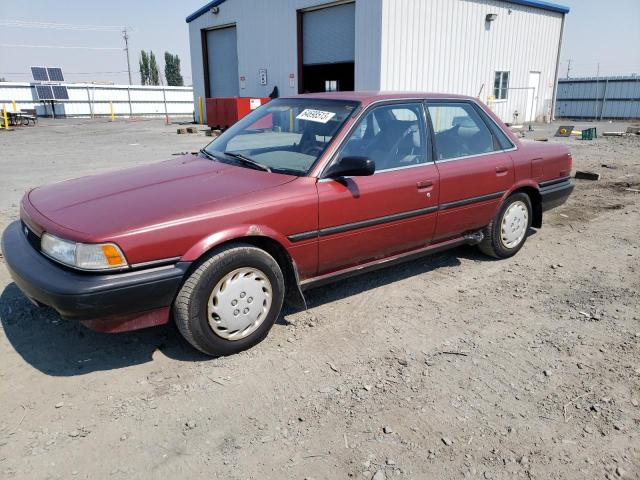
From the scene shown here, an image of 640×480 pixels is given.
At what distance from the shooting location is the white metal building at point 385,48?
1670cm

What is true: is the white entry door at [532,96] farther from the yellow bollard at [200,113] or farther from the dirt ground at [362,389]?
the dirt ground at [362,389]

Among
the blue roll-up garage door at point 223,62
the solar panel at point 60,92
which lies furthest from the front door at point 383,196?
the solar panel at point 60,92

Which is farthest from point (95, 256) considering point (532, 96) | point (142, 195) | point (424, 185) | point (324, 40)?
point (532, 96)

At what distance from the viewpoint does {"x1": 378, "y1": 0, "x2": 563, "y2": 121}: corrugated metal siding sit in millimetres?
16594

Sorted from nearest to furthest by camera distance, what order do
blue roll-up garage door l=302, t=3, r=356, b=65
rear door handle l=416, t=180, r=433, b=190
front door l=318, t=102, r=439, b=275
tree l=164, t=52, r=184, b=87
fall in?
front door l=318, t=102, r=439, b=275, rear door handle l=416, t=180, r=433, b=190, blue roll-up garage door l=302, t=3, r=356, b=65, tree l=164, t=52, r=184, b=87

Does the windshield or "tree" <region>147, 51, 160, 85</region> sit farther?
"tree" <region>147, 51, 160, 85</region>

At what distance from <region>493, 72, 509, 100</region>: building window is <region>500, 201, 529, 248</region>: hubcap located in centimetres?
1787

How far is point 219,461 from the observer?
7.54ft

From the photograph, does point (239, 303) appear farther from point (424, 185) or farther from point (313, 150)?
point (424, 185)

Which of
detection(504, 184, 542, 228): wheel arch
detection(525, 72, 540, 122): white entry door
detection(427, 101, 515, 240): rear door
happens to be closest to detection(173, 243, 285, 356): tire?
detection(427, 101, 515, 240): rear door

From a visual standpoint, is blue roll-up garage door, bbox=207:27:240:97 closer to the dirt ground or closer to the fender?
the dirt ground

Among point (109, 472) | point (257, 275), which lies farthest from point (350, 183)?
point (109, 472)

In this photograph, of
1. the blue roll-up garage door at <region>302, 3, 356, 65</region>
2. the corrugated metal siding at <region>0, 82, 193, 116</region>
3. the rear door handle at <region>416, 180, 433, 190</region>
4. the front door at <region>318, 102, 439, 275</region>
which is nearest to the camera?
the front door at <region>318, 102, 439, 275</region>

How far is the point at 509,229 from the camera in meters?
4.94
